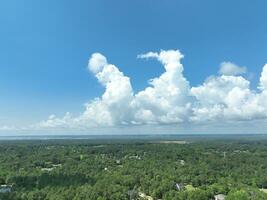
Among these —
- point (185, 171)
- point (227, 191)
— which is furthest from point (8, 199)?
point (185, 171)

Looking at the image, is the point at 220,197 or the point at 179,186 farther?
the point at 179,186

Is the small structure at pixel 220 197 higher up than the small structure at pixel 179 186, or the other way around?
the small structure at pixel 179 186

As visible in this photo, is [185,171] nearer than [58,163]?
Yes

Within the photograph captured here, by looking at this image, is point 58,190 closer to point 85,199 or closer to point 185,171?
point 85,199

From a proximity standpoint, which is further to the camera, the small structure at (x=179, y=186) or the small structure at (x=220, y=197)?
the small structure at (x=179, y=186)

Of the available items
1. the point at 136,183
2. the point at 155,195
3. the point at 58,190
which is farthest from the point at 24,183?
the point at 155,195

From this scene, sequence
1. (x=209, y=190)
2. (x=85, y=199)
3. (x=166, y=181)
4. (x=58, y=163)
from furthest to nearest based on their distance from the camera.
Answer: (x=58, y=163) < (x=166, y=181) < (x=209, y=190) < (x=85, y=199)

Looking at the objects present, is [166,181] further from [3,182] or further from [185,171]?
[3,182]

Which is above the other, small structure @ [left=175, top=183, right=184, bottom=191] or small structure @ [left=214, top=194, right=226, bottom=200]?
small structure @ [left=175, top=183, right=184, bottom=191]

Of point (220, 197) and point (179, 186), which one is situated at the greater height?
point (179, 186)

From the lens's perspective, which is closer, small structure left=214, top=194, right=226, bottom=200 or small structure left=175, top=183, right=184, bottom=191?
small structure left=214, top=194, right=226, bottom=200

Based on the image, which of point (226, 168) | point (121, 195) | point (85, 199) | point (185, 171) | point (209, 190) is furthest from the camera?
point (226, 168)
